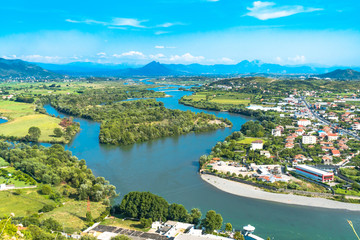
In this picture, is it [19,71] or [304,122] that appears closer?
[304,122]

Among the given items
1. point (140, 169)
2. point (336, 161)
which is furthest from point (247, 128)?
point (140, 169)

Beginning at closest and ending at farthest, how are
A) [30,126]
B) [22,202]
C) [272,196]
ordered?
[22,202] < [272,196] < [30,126]

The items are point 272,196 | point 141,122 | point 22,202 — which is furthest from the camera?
point 141,122

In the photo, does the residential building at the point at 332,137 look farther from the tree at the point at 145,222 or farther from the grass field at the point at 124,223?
the grass field at the point at 124,223

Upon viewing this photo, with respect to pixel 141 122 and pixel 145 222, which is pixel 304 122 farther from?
pixel 145 222

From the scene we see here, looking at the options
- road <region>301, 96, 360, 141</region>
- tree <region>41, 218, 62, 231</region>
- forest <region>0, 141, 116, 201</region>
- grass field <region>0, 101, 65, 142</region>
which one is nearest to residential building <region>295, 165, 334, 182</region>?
forest <region>0, 141, 116, 201</region>

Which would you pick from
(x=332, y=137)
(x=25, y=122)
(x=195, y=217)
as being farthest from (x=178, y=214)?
(x=25, y=122)

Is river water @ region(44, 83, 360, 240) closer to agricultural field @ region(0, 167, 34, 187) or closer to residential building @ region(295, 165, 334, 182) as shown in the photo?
residential building @ region(295, 165, 334, 182)
